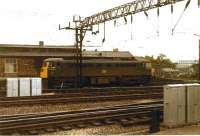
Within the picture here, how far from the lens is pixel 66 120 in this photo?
1359 centimetres

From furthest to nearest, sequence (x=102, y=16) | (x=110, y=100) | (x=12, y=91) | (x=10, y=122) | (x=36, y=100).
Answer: (x=102, y=16) < (x=12, y=91) < (x=110, y=100) < (x=36, y=100) < (x=10, y=122)

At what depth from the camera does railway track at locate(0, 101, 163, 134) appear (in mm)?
12555

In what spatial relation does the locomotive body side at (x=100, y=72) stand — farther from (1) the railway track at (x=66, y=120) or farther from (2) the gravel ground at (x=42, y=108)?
(1) the railway track at (x=66, y=120)

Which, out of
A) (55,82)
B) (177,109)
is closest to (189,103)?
(177,109)

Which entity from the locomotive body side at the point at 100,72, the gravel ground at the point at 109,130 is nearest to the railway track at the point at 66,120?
the gravel ground at the point at 109,130

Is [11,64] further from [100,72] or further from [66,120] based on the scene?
[66,120]

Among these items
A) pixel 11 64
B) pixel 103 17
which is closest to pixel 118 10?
pixel 103 17

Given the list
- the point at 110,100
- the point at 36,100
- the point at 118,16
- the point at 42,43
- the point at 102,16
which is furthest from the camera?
the point at 42,43

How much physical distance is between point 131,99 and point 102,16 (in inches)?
350

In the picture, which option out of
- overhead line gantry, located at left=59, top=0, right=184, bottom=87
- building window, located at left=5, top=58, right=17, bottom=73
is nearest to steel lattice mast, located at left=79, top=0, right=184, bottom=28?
overhead line gantry, located at left=59, top=0, right=184, bottom=87

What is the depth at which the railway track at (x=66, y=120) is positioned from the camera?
1255 cm

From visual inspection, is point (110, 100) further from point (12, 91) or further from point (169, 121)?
point (169, 121)

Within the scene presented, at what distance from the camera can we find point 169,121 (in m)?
14.6

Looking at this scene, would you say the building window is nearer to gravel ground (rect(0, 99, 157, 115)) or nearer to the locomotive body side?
the locomotive body side
